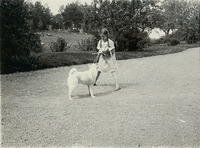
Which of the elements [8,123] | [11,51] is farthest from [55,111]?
[11,51]

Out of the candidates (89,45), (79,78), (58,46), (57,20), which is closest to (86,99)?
(79,78)

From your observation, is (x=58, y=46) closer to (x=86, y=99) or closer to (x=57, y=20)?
(x=86, y=99)

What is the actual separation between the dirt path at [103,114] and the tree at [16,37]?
1.85 m

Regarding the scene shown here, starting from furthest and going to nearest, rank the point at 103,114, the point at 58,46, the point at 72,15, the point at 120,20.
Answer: the point at 72,15
the point at 120,20
the point at 58,46
the point at 103,114

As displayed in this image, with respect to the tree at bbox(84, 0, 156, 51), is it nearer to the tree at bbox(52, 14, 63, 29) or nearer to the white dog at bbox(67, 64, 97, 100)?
the white dog at bbox(67, 64, 97, 100)

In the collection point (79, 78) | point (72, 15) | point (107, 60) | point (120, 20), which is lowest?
point (79, 78)

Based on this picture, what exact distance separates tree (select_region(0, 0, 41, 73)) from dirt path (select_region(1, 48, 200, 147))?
1.85m

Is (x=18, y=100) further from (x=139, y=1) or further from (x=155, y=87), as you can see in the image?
(x=139, y=1)

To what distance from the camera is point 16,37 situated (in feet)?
33.8

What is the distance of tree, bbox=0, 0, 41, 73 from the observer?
9.90 metres

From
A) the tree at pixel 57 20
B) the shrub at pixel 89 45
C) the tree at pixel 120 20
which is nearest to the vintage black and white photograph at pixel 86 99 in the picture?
the tree at pixel 120 20

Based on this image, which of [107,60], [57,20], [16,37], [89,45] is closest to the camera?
[107,60]

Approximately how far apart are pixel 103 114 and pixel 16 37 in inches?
273

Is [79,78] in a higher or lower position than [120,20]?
lower
